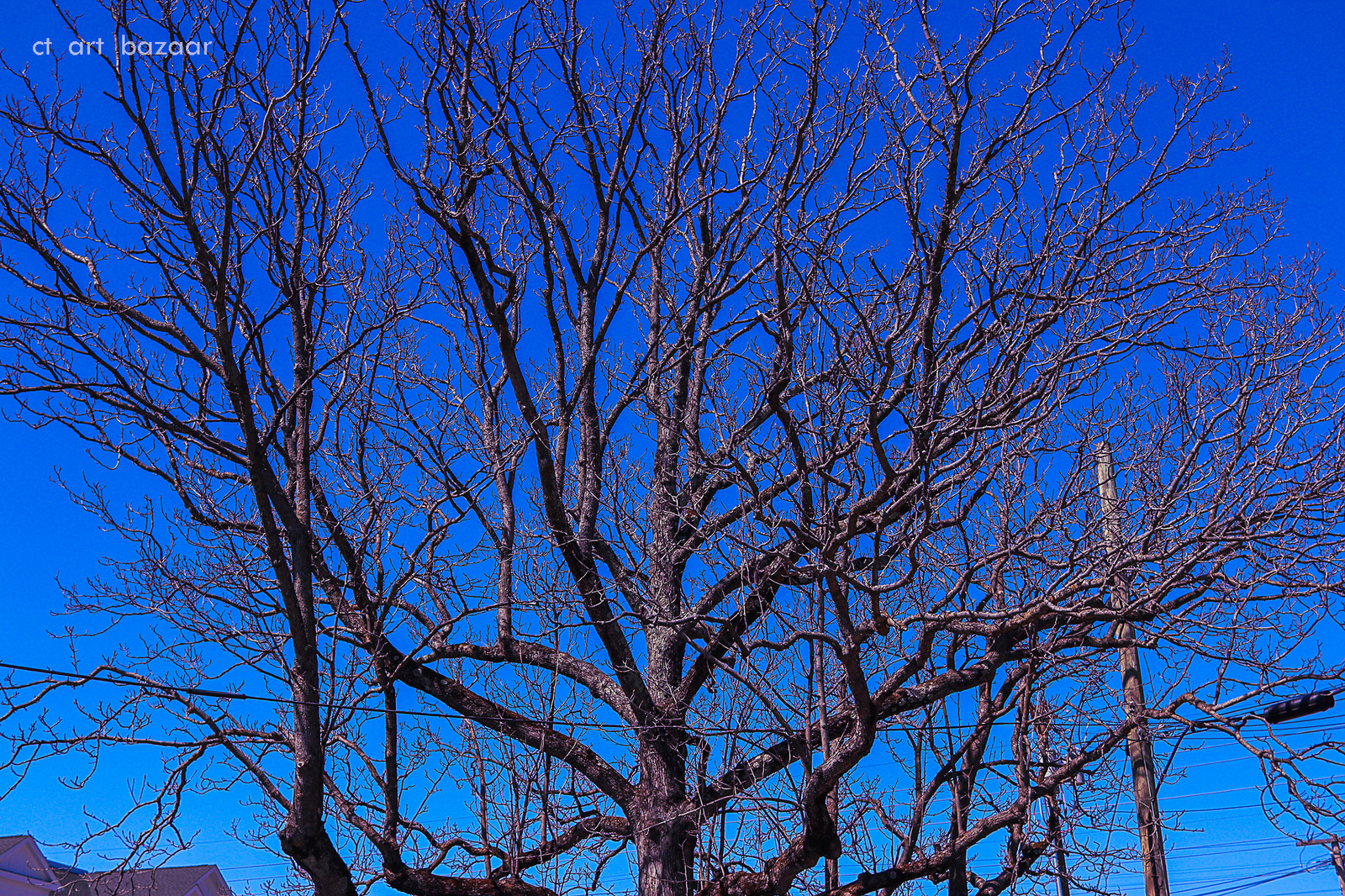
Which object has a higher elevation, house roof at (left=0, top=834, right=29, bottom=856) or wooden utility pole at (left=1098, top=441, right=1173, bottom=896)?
house roof at (left=0, top=834, right=29, bottom=856)

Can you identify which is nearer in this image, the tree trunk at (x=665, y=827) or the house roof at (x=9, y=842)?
the tree trunk at (x=665, y=827)

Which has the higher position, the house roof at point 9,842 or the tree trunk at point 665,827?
the house roof at point 9,842

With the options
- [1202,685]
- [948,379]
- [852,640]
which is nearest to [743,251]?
[948,379]

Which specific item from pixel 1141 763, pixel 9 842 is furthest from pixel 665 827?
pixel 9 842

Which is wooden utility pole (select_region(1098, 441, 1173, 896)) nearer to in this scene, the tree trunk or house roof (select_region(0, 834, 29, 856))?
the tree trunk

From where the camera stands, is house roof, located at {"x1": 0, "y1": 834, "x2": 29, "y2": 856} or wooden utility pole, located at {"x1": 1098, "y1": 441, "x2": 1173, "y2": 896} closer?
wooden utility pole, located at {"x1": 1098, "y1": 441, "x2": 1173, "y2": 896}

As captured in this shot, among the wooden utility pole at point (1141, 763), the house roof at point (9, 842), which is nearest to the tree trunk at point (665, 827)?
the wooden utility pole at point (1141, 763)

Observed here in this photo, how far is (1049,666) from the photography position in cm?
873

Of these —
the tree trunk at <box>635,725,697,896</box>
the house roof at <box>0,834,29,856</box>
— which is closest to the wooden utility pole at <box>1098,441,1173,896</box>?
the tree trunk at <box>635,725,697,896</box>

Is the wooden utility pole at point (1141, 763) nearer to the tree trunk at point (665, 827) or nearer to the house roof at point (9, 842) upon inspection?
the tree trunk at point (665, 827)

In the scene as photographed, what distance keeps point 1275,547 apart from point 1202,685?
3.49ft

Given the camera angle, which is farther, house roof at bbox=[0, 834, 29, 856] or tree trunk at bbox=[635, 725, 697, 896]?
house roof at bbox=[0, 834, 29, 856]

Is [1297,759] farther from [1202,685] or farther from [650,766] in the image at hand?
[650,766]

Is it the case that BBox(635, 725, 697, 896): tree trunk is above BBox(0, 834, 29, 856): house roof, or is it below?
below
